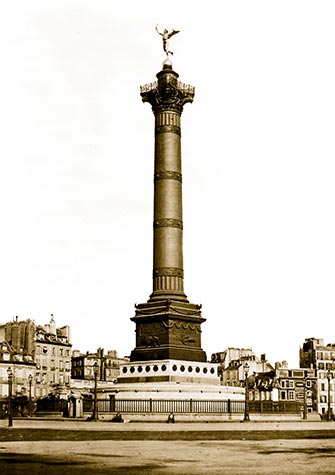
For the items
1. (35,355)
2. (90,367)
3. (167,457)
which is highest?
(35,355)

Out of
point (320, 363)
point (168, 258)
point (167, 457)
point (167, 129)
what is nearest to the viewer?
point (167, 457)

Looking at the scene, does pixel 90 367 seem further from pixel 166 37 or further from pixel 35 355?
pixel 166 37

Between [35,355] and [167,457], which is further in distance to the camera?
[35,355]

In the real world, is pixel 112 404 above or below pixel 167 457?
above

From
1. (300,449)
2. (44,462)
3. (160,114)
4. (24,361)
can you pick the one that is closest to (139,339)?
(160,114)

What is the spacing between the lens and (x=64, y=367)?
100m

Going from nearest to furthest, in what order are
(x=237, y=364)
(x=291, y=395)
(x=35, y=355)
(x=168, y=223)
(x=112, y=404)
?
(x=112, y=404), (x=168, y=223), (x=35, y=355), (x=291, y=395), (x=237, y=364)

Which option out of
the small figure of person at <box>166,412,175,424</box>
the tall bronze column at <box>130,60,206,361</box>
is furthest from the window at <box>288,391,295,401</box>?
the small figure of person at <box>166,412,175,424</box>

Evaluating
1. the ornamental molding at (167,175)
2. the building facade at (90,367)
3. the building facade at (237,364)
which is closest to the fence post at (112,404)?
the ornamental molding at (167,175)

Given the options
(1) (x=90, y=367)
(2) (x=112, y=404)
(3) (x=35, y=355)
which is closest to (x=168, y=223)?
(2) (x=112, y=404)

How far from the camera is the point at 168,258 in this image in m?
50.3

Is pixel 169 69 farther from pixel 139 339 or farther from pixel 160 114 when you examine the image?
pixel 139 339

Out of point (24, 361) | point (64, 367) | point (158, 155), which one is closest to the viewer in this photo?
point (158, 155)

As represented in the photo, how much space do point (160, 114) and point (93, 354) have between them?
232ft
